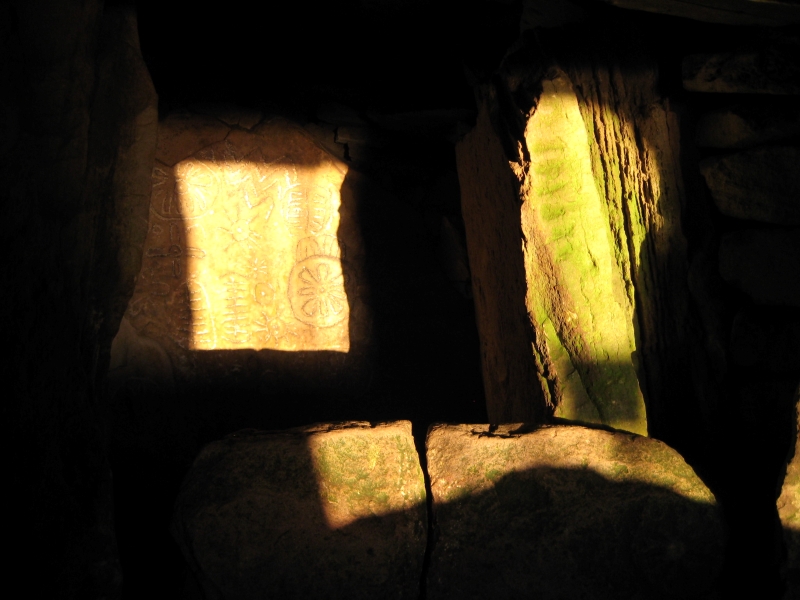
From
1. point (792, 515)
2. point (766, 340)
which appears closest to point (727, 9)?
point (766, 340)

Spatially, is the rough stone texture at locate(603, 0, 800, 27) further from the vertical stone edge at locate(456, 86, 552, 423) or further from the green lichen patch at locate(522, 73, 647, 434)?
the vertical stone edge at locate(456, 86, 552, 423)

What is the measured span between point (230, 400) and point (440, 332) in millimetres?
870

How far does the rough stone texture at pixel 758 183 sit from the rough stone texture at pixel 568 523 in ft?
2.05

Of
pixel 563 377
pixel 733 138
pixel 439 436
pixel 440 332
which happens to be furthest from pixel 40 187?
pixel 440 332

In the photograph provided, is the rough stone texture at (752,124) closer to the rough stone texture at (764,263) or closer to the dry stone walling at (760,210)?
the dry stone walling at (760,210)

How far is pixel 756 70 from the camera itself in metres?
1.47

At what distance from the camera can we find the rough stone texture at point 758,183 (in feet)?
4.69

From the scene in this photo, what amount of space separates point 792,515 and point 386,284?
1.67 metres

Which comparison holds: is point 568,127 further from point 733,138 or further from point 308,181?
point 308,181

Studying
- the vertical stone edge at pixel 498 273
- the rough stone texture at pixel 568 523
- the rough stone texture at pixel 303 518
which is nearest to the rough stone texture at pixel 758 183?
the vertical stone edge at pixel 498 273

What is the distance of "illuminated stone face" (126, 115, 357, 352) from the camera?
219 centimetres

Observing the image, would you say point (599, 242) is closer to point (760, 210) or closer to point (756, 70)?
point (760, 210)

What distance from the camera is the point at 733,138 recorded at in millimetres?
1485

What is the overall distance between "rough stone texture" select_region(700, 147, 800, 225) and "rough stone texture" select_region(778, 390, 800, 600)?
503mm
